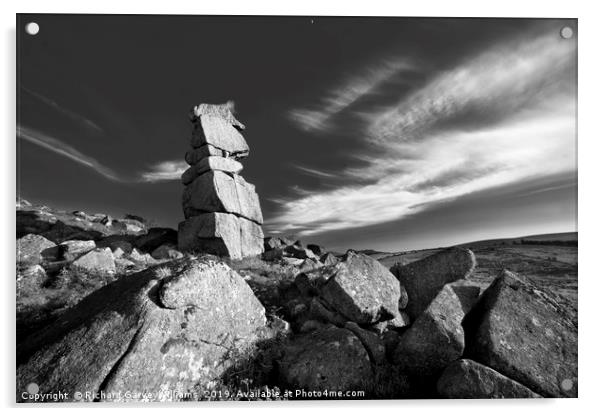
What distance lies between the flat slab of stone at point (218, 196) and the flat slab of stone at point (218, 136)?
1937 millimetres

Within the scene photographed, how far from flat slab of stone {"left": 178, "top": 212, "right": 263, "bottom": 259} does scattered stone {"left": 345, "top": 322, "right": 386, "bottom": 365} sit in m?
14.1

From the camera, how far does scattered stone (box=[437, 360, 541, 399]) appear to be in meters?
5.45

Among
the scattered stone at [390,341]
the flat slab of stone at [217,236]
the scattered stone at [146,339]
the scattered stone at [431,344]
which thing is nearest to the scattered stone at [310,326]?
the scattered stone at [146,339]

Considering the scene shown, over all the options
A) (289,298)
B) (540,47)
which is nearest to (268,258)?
(289,298)

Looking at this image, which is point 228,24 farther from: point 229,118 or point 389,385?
point 229,118

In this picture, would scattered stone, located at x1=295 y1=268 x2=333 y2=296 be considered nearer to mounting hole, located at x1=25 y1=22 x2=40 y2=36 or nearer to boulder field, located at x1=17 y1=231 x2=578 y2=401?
boulder field, located at x1=17 y1=231 x2=578 y2=401

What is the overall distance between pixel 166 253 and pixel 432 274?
15.9 meters

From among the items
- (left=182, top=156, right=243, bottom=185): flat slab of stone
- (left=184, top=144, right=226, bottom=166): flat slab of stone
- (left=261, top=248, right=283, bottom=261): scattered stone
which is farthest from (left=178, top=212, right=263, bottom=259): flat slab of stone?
(left=184, top=144, right=226, bottom=166): flat slab of stone

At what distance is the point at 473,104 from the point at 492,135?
3.31ft

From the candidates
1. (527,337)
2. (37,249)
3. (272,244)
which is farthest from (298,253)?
(527,337)

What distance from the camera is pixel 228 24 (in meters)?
8.40

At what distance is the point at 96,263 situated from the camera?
39.1 ft

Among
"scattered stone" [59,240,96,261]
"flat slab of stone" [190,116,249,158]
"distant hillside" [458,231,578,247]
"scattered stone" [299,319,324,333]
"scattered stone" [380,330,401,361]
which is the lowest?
"scattered stone" [380,330,401,361]

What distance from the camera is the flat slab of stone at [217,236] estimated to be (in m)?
19.6
